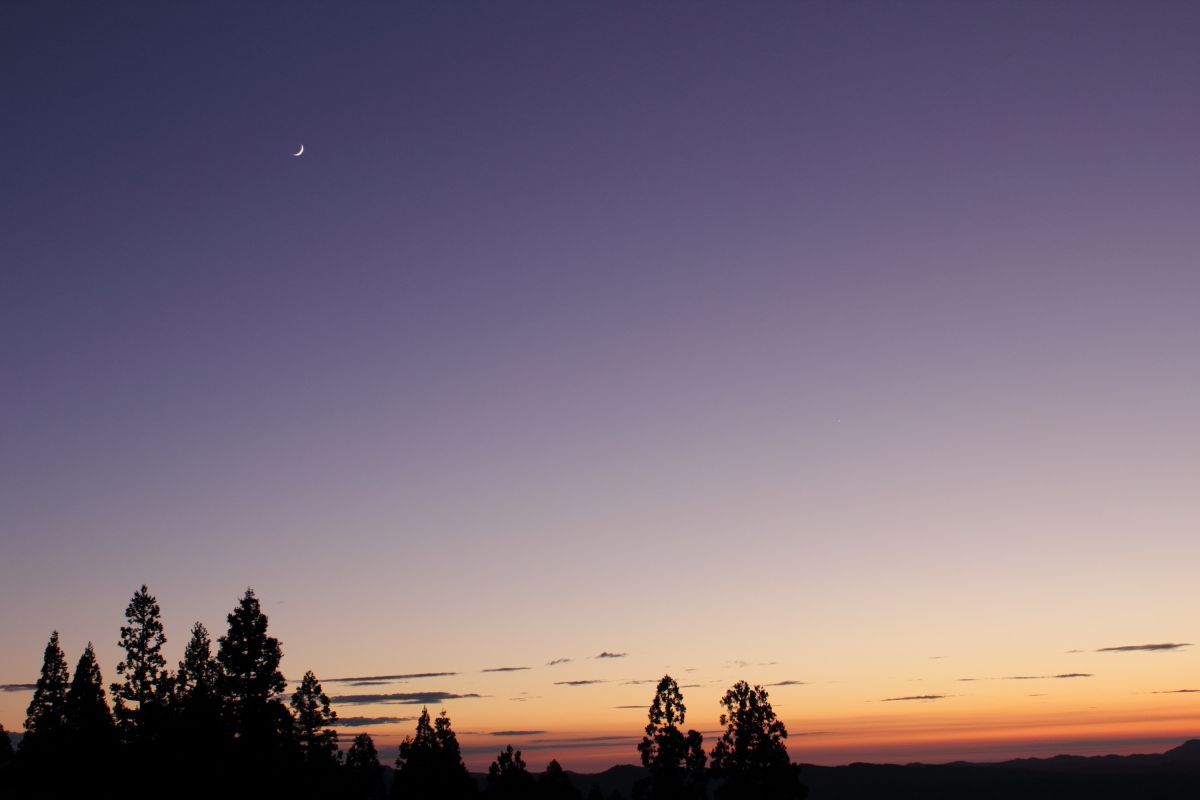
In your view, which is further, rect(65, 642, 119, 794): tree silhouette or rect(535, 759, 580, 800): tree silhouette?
rect(535, 759, 580, 800): tree silhouette

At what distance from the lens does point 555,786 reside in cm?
10281

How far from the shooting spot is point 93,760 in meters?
61.8

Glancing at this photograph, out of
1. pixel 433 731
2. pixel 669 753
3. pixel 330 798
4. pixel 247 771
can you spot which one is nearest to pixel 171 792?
pixel 247 771

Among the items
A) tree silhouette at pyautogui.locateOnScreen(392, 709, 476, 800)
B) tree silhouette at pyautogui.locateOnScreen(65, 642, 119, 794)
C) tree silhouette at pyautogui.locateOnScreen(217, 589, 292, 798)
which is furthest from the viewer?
tree silhouette at pyautogui.locateOnScreen(392, 709, 476, 800)

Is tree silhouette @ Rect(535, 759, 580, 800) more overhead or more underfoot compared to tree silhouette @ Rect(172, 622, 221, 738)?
more underfoot

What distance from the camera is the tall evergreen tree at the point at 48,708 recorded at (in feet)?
242

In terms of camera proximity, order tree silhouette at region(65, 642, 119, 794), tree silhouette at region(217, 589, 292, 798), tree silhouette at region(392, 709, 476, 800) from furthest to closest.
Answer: tree silhouette at region(392, 709, 476, 800) → tree silhouette at region(65, 642, 119, 794) → tree silhouette at region(217, 589, 292, 798)

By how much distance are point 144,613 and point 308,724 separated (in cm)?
2190

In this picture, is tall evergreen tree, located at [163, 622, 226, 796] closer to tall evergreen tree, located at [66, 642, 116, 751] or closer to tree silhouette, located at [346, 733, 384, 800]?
tall evergreen tree, located at [66, 642, 116, 751]

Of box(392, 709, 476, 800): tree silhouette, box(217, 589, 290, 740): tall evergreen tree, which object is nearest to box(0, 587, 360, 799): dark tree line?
box(217, 589, 290, 740): tall evergreen tree

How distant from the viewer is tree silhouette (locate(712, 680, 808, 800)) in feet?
224

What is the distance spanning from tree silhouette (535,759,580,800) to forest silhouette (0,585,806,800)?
10240 millimetres

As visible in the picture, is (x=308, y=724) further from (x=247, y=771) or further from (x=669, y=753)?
(x=669, y=753)

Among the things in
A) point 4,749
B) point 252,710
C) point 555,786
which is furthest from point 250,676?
point 4,749
